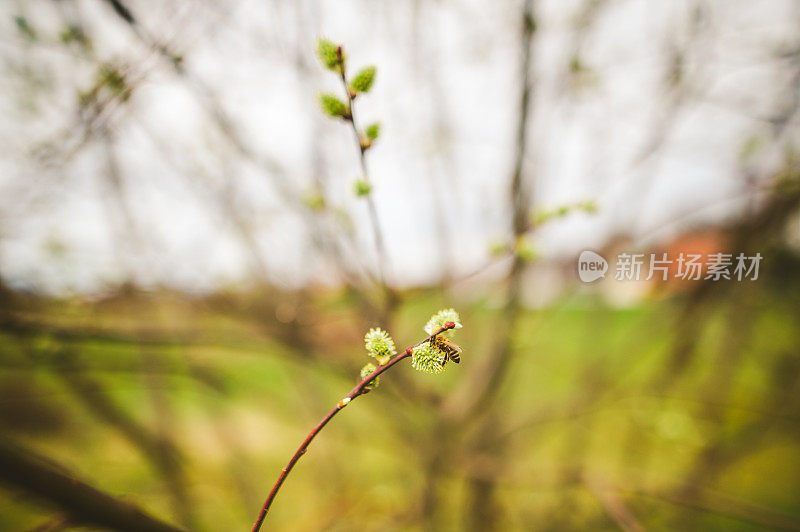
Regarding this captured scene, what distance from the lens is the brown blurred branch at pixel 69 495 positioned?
0.57 m

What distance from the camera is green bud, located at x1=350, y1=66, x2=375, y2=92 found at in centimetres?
74

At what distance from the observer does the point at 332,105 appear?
738 millimetres

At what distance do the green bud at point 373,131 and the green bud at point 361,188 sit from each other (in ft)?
0.34

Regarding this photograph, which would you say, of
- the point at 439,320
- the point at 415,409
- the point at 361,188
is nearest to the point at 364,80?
the point at 361,188

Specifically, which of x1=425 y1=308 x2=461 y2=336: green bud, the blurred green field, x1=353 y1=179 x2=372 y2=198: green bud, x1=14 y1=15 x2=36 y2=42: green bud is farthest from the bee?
A: x1=14 y1=15 x2=36 y2=42: green bud

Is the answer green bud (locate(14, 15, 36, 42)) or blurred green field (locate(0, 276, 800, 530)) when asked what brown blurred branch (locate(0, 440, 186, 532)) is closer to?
blurred green field (locate(0, 276, 800, 530))

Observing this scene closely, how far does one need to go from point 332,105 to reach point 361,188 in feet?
0.67

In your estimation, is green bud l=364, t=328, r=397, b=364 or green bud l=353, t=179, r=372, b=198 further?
green bud l=353, t=179, r=372, b=198

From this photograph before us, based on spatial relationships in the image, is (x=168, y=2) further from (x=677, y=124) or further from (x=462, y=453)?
(x=462, y=453)

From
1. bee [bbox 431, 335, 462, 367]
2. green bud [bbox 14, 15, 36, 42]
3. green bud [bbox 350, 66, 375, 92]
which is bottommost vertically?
bee [bbox 431, 335, 462, 367]

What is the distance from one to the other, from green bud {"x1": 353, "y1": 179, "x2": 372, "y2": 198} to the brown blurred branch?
2.52ft

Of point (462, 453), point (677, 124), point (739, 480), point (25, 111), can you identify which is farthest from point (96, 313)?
point (739, 480)

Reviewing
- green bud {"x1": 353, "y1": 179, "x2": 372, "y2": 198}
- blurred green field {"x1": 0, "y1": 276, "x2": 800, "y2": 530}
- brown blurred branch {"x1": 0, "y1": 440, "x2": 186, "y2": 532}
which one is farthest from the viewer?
blurred green field {"x1": 0, "y1": 276, "x2": 800, "y2": 530}

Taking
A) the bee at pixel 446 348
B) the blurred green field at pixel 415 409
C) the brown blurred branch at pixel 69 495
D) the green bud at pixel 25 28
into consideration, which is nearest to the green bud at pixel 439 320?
the bee at pixel 446 348
